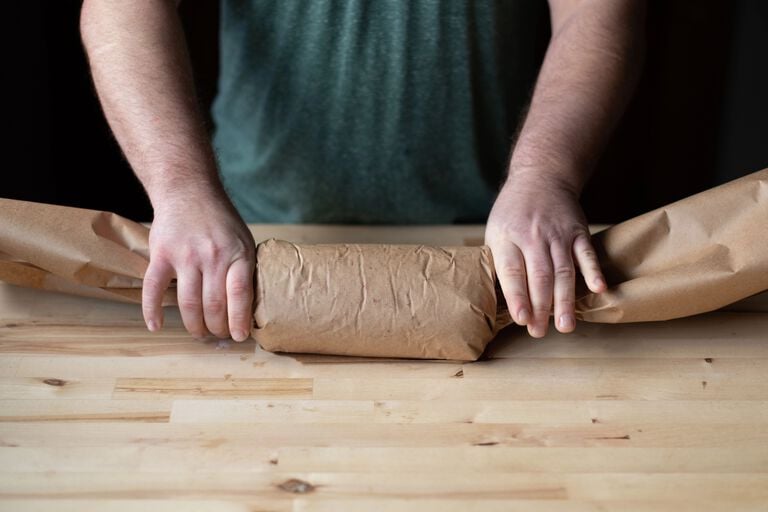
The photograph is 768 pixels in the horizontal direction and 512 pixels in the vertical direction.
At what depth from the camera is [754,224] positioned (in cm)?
102

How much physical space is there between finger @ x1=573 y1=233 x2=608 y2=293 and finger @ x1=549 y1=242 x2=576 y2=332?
1 cm

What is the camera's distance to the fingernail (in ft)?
3.27

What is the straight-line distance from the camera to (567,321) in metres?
1.00

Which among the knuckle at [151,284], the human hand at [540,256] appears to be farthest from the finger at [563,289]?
the knuckle at [151,284]

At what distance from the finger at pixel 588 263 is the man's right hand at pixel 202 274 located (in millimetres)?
391

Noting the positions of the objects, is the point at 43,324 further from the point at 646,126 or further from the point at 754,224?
the point at 646,126

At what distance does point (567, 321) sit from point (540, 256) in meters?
0.08

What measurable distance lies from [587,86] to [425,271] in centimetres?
43

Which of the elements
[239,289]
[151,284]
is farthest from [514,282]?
[151,284]

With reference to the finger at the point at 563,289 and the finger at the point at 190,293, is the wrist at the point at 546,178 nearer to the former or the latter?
the finger at the point at 563,289

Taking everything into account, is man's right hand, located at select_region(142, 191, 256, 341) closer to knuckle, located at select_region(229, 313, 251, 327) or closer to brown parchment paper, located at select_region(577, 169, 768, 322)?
knuckle, located at select_region(229, 313, 251, 327)

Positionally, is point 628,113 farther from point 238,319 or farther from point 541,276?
point 238,319

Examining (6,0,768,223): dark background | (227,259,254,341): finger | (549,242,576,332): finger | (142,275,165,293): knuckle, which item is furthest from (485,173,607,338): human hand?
(6,0,768,223): dark background

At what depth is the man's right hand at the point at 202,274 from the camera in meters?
0.99
